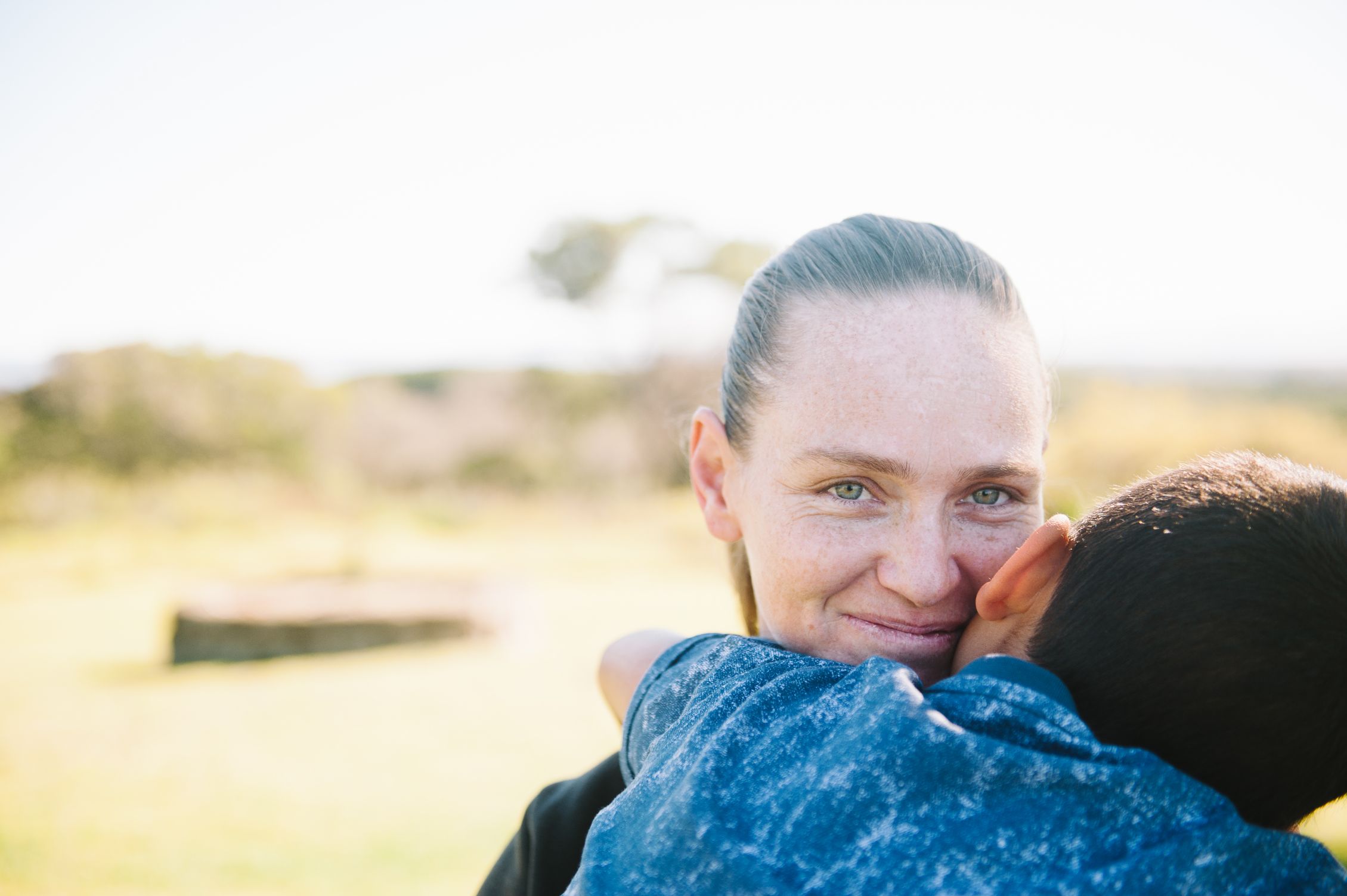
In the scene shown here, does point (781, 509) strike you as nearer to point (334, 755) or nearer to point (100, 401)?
point (334, 755)

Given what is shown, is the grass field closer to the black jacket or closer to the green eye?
the green eye

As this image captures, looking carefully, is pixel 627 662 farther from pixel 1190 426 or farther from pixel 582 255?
pixel 582 255

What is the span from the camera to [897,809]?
912mm

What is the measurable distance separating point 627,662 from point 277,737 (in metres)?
6.50

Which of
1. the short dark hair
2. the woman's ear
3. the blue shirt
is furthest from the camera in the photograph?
the woman's ear

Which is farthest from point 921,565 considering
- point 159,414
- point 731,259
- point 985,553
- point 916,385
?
point 731,259

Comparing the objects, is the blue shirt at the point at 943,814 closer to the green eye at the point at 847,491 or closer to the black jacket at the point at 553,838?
the green eye at the point at 847,491

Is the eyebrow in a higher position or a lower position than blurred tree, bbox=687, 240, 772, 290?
lower

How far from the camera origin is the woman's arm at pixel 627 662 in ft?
6.54

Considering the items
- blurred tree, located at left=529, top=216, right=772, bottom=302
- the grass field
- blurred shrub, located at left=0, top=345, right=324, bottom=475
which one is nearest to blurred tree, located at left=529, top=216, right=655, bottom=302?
blurred tree, located at left=529, top=216, right=772, bottom=302

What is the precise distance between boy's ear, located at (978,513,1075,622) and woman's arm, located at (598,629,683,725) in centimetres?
81

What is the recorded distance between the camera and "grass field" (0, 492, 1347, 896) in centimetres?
533

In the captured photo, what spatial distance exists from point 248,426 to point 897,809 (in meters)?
25.6

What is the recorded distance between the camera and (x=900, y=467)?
4.61ft
